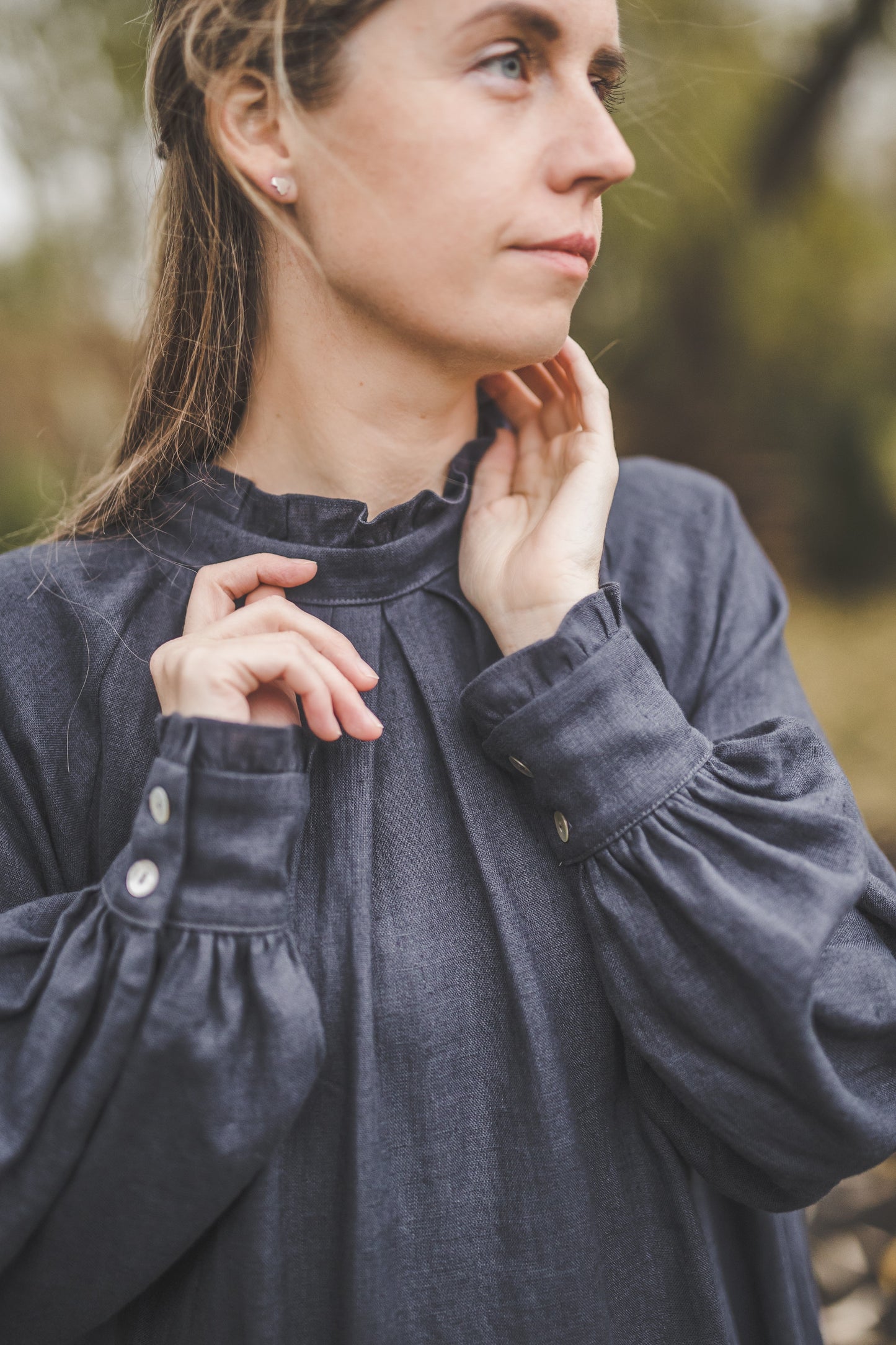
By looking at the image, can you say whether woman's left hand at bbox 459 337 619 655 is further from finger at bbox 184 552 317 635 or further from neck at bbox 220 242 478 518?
finger at bbox 184 552 317 635

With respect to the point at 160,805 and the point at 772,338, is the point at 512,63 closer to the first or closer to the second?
the point at 160,805

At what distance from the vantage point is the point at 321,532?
1.39m

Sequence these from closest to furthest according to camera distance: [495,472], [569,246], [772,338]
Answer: [569,246] → [495,472] → [772,338]

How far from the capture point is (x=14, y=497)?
5.23 metres

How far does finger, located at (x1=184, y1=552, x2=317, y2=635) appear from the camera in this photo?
129 centimetres

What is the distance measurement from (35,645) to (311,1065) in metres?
0.68

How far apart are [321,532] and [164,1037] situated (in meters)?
0.68

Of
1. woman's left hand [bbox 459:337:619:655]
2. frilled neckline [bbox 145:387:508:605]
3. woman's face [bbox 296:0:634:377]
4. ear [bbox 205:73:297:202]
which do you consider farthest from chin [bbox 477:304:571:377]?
ear [bbox 205:73:297:202]

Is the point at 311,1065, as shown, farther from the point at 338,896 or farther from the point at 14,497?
the point at 14,497

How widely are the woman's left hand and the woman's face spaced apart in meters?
0.18

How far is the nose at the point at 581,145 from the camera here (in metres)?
1.25

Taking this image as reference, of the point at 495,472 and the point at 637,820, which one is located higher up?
the point at 495,472

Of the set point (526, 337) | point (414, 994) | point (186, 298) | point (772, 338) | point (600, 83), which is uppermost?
point (600, 83)

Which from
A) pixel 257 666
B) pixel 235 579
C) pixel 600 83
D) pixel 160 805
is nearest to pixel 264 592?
pixel 235 579
